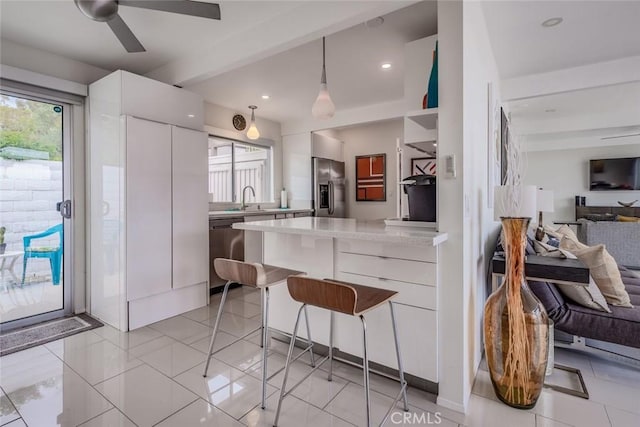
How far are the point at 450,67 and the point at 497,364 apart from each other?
67.6 inches

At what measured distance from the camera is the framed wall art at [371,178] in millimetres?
5793

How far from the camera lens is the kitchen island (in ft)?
5.94

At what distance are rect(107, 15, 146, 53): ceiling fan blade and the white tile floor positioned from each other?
7.47ft

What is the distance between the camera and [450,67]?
1.77 metres

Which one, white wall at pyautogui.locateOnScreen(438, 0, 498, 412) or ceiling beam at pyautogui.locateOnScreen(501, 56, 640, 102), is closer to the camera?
white wall at pyautogui.locateOnScreen(438, 0, 498, 412)

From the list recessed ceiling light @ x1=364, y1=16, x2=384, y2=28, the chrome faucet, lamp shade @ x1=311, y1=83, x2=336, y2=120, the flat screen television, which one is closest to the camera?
recessed ceiling light @ x1=364, y1=16, x2=384, y2=28

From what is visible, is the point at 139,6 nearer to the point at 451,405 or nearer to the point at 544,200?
the point at 451,405

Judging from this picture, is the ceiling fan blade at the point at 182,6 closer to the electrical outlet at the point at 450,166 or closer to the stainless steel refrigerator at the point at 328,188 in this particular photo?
the electrical outlet at the point at 450,166

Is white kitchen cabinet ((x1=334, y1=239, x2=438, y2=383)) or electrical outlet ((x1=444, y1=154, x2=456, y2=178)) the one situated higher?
electrical outlet ((x1=444, y1=154, x2=456, y2=178))

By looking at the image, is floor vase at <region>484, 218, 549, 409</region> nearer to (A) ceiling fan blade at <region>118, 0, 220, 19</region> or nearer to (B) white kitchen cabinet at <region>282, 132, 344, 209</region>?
(A) ceiling fan blade at <region>118, 0, 220, 19</region>

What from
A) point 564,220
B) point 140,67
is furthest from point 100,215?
point 564,220

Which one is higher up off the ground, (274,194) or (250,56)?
(250,56)

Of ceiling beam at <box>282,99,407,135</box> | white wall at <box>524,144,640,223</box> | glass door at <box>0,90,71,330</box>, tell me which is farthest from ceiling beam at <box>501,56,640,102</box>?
glass door at <box>0,90,71,330</box>

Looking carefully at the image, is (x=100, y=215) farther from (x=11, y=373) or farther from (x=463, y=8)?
(x=463, y=8)
